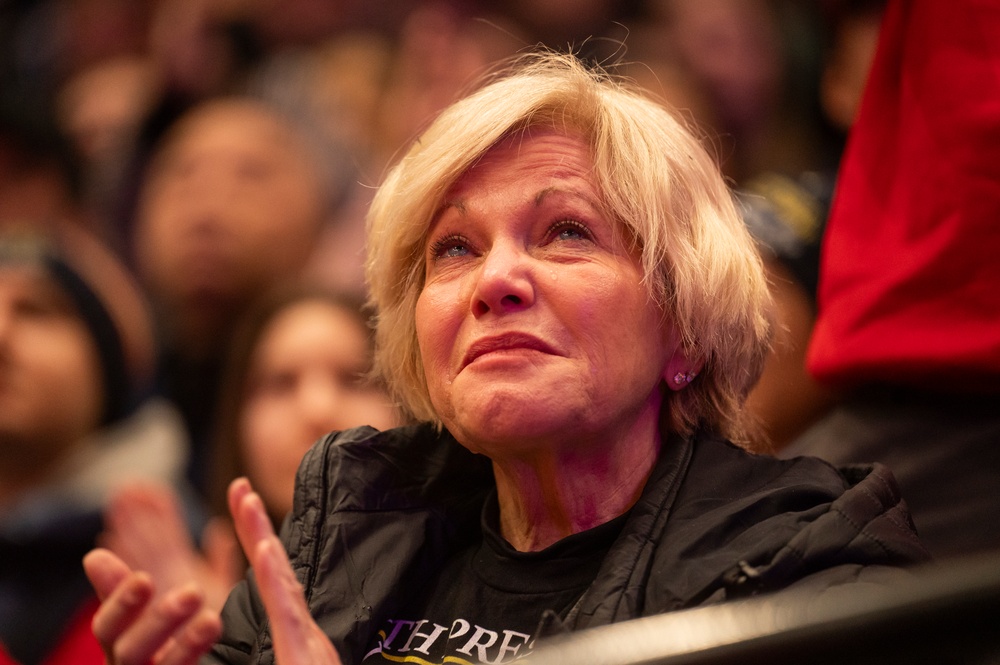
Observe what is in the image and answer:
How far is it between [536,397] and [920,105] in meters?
0.67

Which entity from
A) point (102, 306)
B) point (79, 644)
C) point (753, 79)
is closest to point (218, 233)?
point (102, 306)

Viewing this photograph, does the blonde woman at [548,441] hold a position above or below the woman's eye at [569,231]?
below

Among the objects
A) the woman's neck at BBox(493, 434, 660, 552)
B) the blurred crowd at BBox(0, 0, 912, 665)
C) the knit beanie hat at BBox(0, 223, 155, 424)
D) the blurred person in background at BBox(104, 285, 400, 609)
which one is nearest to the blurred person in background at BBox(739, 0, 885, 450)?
the blurred crowd at BBox(0, 0, 912, 665)

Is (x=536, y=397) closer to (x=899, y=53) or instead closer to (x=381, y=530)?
(x=381, y=530)

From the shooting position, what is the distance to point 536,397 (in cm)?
113

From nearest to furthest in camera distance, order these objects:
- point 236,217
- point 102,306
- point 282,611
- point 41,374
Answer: point 282,611 → point 41,374 → point 102,306 → point 236,217

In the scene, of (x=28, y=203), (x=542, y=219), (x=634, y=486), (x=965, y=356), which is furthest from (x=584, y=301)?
(x=28, y=203)

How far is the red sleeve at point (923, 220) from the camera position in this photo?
1.33 metres

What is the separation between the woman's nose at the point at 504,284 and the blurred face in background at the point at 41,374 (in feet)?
5.10

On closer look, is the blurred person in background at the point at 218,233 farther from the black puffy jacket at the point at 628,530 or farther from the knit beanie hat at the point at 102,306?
the black puffy jacket at the point at 628,530

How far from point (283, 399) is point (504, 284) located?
119cm

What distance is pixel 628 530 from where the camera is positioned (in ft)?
3.71

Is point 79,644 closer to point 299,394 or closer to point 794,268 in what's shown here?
point 299,394

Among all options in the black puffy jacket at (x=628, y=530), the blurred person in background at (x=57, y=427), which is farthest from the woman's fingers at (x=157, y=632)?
the blurred person in background at (x=57, y=427)
